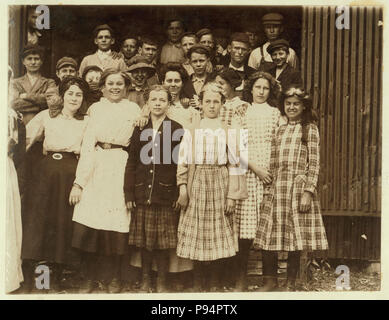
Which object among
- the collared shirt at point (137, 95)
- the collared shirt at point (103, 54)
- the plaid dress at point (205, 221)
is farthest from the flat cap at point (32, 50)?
the plaid dress at point (205, 221)

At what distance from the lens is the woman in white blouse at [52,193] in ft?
17.9

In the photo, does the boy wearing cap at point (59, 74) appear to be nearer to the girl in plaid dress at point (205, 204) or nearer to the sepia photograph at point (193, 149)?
the sepia photograph at point (193, 149)

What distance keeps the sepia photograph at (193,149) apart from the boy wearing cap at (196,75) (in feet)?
0.04

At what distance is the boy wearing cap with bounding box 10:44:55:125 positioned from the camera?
5473 millimetres

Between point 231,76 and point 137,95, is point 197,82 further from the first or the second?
point 137,95

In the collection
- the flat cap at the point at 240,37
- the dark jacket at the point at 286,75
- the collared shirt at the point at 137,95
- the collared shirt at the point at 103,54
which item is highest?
the flat cap at the point at 240,37

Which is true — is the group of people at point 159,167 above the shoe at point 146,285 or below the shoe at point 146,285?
above

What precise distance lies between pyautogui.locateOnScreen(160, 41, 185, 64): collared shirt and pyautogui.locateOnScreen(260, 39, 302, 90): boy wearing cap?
2.43 feet

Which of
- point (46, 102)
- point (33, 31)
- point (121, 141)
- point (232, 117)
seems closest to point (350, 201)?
point (232, 117)

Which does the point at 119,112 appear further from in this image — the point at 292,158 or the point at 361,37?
the point at 361,37

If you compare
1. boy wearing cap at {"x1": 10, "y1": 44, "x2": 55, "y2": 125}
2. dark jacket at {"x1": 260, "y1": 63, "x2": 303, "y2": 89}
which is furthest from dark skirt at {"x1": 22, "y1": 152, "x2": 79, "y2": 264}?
dark jacket at {"x1": 260, "y1": 63, "x2": 303, "y2": 89}

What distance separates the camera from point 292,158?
5.51 meters
